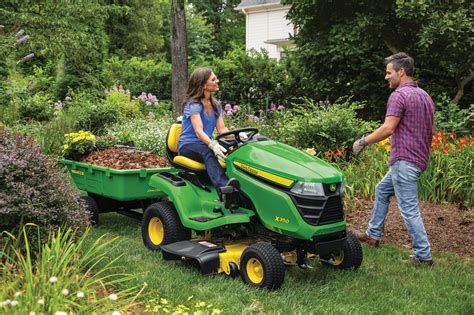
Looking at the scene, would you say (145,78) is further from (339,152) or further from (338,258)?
(338,258)

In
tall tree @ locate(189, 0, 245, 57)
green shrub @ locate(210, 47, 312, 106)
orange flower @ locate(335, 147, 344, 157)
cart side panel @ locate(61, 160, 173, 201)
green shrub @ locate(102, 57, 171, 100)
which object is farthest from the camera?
tall tree @ locate(189, 0, 245, 57)

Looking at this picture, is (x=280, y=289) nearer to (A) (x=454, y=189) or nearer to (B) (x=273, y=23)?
(A) (x=454, y=189)

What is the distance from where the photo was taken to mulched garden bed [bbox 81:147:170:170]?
6.15 m

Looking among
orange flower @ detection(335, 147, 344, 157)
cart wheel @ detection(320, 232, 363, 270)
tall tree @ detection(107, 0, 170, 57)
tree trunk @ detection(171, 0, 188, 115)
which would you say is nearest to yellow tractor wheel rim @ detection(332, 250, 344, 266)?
cart wheel @ detection(320, 232, 363, 270)

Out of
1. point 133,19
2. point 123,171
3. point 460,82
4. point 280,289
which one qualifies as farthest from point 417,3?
point 133,19

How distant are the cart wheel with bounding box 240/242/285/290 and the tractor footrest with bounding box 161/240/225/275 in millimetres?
245

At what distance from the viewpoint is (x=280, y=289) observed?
13.7 feet

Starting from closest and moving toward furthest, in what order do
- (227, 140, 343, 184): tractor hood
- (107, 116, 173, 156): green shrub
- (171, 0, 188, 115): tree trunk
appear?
(227, 140, 343, 184): tractor hood < (107, 116, 173, 156): green shrub < (171, 0, 188, 115): tree trunk

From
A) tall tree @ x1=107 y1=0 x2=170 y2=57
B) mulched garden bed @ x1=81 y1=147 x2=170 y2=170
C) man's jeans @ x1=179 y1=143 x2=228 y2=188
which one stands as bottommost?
mulched garden bed @ x1=81 y1=147 x2=170 y2=170

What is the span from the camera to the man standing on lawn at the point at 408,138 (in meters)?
4.78

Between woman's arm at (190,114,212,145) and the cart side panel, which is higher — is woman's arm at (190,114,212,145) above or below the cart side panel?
above

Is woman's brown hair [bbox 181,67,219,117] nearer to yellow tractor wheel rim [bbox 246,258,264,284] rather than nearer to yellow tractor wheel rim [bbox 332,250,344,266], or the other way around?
yellow tractor wheel rim [bbox 246,258,264,284]

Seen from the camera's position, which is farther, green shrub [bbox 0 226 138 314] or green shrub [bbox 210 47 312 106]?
green shrub [bbox 210 47 312 106]

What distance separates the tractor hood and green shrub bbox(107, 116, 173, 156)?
3.38 metres
